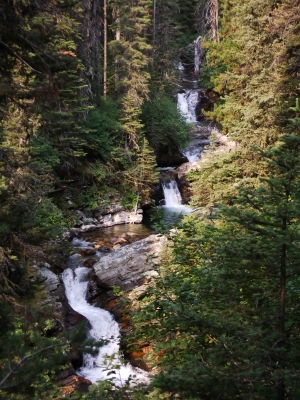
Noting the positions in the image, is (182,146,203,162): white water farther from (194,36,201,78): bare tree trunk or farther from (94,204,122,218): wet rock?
(194,36,201,78): bare tree trunk

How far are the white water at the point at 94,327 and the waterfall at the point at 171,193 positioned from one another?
385 inches

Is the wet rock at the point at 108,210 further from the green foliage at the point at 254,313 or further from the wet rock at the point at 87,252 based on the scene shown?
the green foliage at the point at 254,313

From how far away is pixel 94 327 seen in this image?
425 inches

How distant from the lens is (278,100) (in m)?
10.1

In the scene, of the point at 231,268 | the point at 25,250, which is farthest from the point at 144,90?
the point at 231,268

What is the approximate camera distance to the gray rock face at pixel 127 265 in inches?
452

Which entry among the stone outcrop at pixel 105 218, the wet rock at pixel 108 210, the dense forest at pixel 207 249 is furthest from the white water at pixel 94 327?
the wet rock at pixel 108 210

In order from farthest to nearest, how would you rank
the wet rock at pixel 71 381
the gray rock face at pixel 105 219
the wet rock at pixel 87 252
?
the gray rock face at pixel 105 219
the wet rock at pixel 87 252
the wet rock at pixel 71 381

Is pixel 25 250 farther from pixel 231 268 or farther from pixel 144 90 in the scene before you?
pixel 144 90

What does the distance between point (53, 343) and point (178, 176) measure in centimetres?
2022

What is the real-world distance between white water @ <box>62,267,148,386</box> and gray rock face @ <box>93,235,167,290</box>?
2.55ft

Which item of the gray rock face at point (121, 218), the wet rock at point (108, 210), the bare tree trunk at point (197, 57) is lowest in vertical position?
the gray rock face at point (121, 218)

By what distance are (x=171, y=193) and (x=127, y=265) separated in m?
10.8

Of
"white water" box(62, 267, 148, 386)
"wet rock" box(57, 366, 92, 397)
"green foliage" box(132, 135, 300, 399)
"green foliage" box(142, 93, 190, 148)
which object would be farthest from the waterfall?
"green foliage" box(132, 135, 300, 399)
